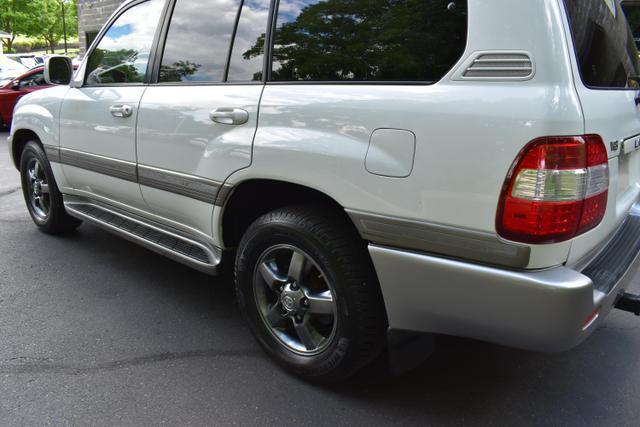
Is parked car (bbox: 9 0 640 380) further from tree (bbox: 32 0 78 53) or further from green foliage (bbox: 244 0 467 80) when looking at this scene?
tree (bbox: 32 0 78 53)

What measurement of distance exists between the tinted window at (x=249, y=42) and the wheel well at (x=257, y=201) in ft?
1.74

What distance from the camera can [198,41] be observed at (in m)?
2.93

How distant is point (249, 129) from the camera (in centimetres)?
246

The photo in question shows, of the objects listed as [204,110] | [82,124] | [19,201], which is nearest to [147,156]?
[204,110]

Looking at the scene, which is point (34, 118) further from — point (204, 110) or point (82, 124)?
point (204, 110)

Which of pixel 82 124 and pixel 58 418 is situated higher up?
pixel 82 124

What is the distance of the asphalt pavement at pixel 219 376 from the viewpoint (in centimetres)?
236

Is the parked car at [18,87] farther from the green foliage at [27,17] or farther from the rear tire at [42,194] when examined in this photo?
the green foliage at [27,17]

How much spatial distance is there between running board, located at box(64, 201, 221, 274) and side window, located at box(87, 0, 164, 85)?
0.91 m

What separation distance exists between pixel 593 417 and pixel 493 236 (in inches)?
46.8

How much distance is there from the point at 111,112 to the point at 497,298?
8.43ft

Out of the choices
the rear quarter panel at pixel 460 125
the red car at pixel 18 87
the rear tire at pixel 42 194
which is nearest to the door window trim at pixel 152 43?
the rear tire at pixel 42 194

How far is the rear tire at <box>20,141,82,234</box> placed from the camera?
14.2 ft

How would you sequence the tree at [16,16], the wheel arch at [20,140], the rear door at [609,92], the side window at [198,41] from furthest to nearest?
the tree at [16,16] < the wheel arch at [20,140] < the side window at [198,41] < the rear door at [609,92]
